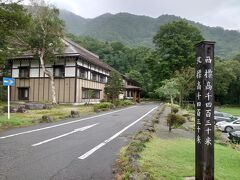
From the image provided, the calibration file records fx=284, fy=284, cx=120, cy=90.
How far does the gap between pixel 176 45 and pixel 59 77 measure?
25.9 meters

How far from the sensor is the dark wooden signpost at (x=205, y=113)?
5.20 metres

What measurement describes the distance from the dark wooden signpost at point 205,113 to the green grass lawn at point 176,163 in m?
0.86

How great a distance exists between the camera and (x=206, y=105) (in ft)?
17.2

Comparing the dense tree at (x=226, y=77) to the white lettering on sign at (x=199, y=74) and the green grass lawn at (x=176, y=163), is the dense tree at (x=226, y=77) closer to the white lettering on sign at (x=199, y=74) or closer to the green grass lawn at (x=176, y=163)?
the green grass lawn at (x=176, y=163)

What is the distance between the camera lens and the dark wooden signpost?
5.20m

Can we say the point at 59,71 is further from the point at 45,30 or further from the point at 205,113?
the point at 205,113

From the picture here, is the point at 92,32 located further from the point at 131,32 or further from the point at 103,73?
the point at 103,73

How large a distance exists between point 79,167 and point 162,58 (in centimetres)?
5043

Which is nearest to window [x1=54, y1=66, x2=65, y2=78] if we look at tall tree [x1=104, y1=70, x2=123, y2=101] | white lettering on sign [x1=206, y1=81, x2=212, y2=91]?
tall tree [x1=104, y1=70, x2=123, y2=101]

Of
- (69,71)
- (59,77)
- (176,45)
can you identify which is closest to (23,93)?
(59,77)

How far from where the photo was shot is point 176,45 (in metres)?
52.8

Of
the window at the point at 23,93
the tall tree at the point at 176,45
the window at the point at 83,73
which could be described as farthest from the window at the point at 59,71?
the tall tree at the point at 176,45

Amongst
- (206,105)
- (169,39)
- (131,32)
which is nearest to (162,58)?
(169,39)

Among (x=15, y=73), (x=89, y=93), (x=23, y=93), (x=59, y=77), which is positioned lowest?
(x=23, y=93)
